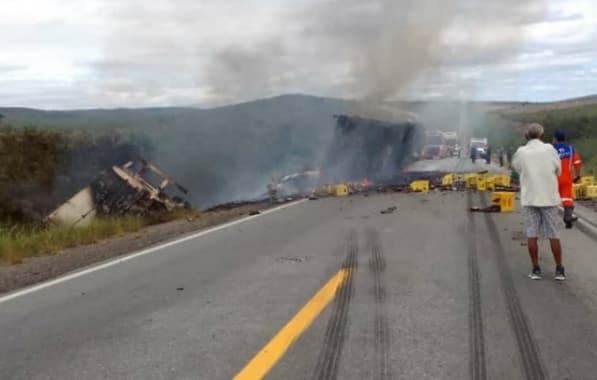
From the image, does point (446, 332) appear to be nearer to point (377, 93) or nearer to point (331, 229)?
point (331, 229)

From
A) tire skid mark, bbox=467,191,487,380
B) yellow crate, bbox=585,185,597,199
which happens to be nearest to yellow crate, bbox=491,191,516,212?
yellow crate, bbox=585,185,597,199

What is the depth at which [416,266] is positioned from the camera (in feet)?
30.0

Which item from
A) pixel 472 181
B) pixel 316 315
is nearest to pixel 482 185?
pixel 472 181

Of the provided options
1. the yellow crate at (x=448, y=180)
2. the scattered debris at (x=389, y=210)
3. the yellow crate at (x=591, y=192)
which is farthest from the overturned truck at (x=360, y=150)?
the scattered debris at (x=389, y=210)

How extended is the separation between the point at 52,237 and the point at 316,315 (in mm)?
8560

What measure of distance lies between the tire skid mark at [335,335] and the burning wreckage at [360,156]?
18682mm

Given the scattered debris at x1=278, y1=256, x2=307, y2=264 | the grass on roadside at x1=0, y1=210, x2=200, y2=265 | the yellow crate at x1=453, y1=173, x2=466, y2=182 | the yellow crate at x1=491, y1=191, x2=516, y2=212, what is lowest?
the grass on roadside at x1=0, y1=210, x2=200, y2=265

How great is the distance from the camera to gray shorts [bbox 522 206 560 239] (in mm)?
8391

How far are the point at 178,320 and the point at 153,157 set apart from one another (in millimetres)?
31748

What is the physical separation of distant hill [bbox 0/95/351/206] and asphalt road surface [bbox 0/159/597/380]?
21.4 meters

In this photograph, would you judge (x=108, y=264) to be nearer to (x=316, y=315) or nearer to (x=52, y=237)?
(x=52, y=237)

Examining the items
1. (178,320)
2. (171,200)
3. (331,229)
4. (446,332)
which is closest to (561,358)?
(446,332)

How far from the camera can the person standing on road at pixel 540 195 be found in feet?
27.3

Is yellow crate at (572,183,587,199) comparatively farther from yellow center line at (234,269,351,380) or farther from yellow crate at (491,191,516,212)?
yellow center line at (234,269,351,380)
